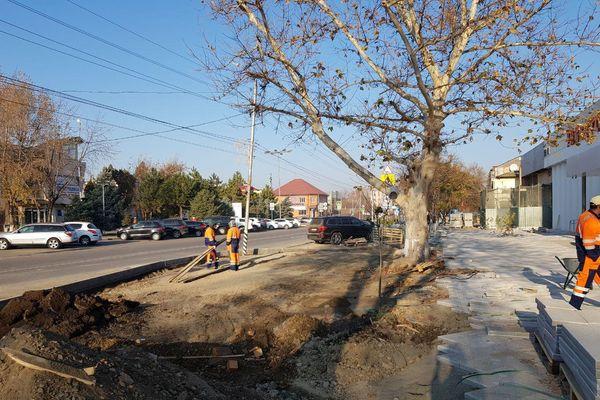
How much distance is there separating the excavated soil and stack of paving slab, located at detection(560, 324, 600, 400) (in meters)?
1.20

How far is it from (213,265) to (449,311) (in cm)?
1045

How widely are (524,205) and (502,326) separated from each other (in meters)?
36.5

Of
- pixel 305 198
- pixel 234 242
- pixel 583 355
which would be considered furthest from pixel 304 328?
pixel 305 198

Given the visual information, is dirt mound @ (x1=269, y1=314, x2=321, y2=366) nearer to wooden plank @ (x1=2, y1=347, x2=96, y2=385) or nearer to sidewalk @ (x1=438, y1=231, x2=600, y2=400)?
sidewalk @ (x1=438, y1=231, x2=600, y2=400)

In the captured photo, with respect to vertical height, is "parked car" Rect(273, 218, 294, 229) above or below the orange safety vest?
below

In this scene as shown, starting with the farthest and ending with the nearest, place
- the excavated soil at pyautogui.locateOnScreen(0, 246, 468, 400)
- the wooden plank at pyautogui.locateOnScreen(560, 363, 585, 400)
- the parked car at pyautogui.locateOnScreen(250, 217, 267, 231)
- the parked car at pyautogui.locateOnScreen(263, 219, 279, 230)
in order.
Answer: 1. the parked car at pyautogui.locateOnScreen(263, 219, 279, 230)
2. the parked car at pyautogui.locateOnScreen(250, 217, 267, 231)
3. the excavated soil at pyautogui.locateOnScreen(0, 246, 468, 400)
4. the wooden plank at pyautogui.locateOnScreen(560, 363, 585, 400)

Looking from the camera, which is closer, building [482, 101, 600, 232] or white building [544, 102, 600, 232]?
white building [544, 102, 600, 232]

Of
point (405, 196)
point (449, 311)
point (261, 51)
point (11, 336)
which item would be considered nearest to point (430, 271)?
point (405, 196)

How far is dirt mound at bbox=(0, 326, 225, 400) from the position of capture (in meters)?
3.77

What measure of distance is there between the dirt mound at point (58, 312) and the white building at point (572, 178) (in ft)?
57.3

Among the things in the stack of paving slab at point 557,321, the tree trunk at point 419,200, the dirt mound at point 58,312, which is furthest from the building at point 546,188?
the dirt mound at point 58,312

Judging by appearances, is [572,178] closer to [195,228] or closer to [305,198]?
[195,228]

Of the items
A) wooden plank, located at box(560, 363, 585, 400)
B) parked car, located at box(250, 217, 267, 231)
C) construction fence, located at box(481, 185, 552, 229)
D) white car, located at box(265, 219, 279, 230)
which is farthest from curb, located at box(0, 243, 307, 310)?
white car, located at box(265, 219, 279, 230)

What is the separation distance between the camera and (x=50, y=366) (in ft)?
12.9
